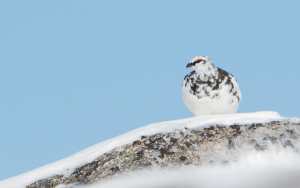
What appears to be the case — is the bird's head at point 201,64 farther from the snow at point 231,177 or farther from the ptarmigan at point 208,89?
the snow at point 231,177

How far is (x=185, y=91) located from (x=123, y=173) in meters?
2.84

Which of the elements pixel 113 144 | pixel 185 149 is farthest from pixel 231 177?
pixel 113 144

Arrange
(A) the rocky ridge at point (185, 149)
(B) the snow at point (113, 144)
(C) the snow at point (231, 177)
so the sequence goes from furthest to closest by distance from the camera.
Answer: (B) the snow at point (113, 144) → (A) the rocky ridge at point (185, 149) → (C) the snow at point (231, 177)

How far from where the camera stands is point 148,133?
6598mm

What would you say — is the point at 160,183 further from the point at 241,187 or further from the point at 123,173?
the point at 241,187

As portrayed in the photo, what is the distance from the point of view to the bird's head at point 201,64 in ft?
25.1

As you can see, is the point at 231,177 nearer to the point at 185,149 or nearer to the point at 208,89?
the point at 185,149

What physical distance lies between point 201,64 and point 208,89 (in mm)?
552

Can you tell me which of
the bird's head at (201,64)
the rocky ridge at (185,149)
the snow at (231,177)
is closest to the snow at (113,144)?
the rocky ridge at (185,149)

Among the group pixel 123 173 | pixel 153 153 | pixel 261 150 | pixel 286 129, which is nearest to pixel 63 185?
pixel 123 173

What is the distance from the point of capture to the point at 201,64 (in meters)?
7.67

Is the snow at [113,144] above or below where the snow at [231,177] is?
above

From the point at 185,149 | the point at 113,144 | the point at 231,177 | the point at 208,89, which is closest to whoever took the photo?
the point at 231,177

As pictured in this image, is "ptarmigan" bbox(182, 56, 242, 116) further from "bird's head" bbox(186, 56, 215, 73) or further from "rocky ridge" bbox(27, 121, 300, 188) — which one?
"rocky ridge" bbox(27, 121, 300, 188)
